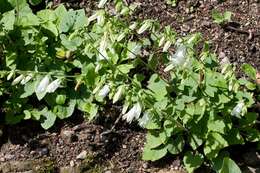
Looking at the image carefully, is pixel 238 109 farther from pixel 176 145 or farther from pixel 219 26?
pixel 219 26

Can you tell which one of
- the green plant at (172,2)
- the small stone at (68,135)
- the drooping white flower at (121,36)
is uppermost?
the drooping white flower at (121,36)

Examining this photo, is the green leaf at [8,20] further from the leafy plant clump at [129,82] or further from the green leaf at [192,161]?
the green leaf at [192,161]

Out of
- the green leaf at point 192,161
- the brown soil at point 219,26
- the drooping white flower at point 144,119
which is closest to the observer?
the drooping white flower at point 144,119

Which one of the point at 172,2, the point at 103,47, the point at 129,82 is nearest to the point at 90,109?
the point at 129,82

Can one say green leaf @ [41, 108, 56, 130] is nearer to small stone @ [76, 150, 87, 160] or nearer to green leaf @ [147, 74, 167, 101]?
small stone @ [76, 150, 87, 160]

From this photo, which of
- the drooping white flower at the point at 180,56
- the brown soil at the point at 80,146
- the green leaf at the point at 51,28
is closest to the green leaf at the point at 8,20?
the green leaf at the point at 51,28

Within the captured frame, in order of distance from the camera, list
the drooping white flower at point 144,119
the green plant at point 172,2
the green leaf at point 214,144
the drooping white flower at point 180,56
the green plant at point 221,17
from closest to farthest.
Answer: the drooping white flower at point 180,56 < the drooping white flower at point 144,119 < the green leaf at point 214,144 < the green plant at point 221,17 < the green plant at point 172,2

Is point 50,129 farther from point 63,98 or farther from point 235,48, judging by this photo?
point 235,48

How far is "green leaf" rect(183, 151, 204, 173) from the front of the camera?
445 cm

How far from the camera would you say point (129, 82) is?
466 cm

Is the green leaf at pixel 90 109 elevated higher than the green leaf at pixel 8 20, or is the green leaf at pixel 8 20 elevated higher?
the green leaf at pixel 8 20

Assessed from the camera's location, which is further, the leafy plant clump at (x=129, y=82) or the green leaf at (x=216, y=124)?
the green leaf at (x=216, y=124)

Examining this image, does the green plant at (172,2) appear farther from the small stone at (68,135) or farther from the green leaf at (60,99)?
the small stone at (68,135)

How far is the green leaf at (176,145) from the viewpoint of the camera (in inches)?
177
